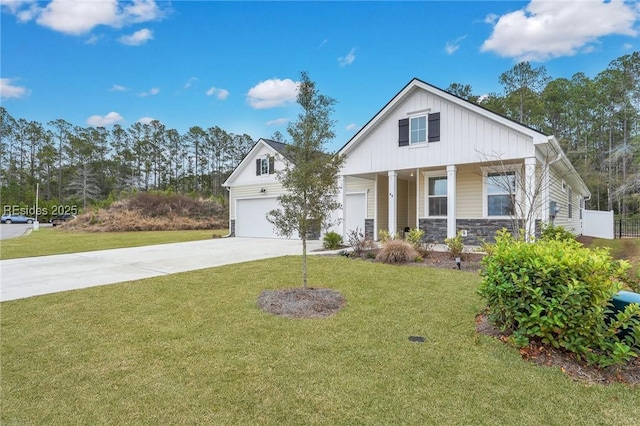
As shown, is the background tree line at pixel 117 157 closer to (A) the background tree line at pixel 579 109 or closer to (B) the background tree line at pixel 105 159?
(B) the background tree line at pixel 105 159

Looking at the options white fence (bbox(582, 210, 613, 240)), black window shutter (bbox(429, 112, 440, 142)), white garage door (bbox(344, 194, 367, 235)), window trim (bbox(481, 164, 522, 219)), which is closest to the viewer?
window trim (bbox(481, 164, 522, 219))

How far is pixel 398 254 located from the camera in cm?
835

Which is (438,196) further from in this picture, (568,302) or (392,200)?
(568,302)

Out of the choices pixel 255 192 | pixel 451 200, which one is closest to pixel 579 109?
pixel 451 200

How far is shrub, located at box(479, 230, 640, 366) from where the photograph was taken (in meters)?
2.97

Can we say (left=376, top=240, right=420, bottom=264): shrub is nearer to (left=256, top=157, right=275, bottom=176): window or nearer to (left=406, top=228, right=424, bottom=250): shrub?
(left=406, top=228, right=424, bottom=250): shrub

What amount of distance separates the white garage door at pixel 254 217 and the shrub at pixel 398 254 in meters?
9.44

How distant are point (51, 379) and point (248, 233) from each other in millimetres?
15554

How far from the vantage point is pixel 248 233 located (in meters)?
18.4

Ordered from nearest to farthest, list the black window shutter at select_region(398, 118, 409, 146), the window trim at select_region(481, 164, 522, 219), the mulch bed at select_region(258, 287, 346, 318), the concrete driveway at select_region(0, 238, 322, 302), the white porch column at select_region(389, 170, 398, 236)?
the mulch bed at select_region(258, 287, 346, 318) → the concrete driveway at select_region(0, 238, 322, 302) → the window trim at select_region(481, 164, 522, 219) → the black window shutter at select_region(398, 118, 409, 146) → the white porch column at select_region(389, 170, 398, 236)

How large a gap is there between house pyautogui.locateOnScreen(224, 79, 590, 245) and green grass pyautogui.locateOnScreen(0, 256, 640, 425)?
581cm

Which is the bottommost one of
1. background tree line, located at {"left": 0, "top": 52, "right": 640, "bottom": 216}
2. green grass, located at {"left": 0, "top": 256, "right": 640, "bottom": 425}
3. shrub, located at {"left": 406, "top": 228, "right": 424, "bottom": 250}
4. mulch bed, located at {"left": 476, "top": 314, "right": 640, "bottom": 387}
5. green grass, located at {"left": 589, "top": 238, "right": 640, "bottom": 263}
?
green grass, located at {"left": 0, "top": 256, "right": 640, "bottom": 425}

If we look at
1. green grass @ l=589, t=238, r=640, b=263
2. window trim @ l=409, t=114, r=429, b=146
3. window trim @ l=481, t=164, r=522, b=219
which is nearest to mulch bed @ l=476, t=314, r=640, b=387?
green grass @ l=589, t=238, r=640, b=263

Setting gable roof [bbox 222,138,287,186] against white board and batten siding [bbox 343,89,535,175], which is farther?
gable roof [bbox 222,138,287,186]
